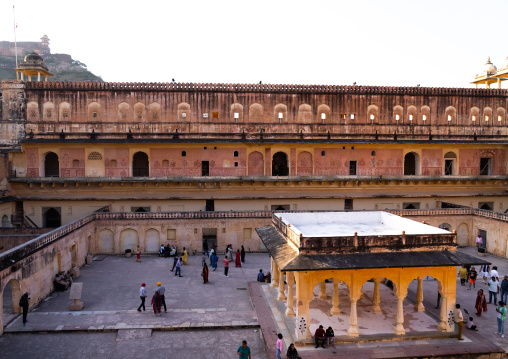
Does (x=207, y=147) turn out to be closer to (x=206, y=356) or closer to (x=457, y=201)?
(x=206, y=356)

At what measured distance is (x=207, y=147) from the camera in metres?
25.6

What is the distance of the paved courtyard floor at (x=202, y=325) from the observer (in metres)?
11.2

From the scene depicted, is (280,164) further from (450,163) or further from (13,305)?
(13,305)

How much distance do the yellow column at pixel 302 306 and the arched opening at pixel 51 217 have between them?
19.8 m

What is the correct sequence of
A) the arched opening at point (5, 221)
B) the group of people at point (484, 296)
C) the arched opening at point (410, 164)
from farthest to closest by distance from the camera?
the arched opening at point (410, 164) → the arched opening at point (5, 221) → the group of people at point (484, 296)

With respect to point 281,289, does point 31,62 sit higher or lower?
higher

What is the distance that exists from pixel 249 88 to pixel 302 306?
59.9 ft

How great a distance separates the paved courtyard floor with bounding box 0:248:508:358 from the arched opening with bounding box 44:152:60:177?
1283 cm

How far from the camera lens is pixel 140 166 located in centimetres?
2731

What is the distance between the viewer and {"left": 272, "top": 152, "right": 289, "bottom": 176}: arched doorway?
27984 millimetres

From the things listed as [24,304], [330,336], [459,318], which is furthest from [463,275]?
[24,304]

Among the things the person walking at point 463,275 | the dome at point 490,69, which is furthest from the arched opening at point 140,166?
the dome at point 490,69

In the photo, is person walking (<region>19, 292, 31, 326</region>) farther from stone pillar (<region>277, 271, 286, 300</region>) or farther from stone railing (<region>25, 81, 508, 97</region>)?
stone railing (<region>25, 81, 508, 97</region>)

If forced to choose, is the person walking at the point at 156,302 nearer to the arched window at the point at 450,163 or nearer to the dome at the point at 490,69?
the arched window at the point at 450,163
